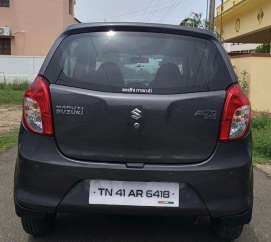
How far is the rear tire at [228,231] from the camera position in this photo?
13.8 ft

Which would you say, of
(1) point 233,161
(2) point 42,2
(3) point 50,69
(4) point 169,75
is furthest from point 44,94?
(2) point 42,2

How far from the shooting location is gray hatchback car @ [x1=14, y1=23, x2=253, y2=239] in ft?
12.0

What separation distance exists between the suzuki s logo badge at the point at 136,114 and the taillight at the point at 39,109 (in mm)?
548

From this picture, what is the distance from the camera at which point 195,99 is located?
369 centimetres

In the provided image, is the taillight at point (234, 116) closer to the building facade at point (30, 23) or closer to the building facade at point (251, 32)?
the building facade at point (251, 32)

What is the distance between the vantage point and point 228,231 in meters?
4.23

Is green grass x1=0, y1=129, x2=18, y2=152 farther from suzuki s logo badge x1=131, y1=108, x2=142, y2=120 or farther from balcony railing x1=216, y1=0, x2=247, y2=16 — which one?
balcony railing x1=216, y1=0, x2=247, y2=16

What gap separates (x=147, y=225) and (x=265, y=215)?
1.16 meters

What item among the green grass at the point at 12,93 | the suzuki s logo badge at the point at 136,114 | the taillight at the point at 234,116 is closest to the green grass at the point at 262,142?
the taillight at the point at 234,116

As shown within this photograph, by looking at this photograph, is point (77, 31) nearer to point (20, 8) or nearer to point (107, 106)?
point (107, 106)

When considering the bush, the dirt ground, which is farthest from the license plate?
the bush

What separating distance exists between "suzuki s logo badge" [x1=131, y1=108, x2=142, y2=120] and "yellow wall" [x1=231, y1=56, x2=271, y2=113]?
11593 mm

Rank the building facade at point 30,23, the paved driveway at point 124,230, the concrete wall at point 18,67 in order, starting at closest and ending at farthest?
the paved driveway at point 124,230
the concrete wall at point 18,67
the building facade at point 30,23

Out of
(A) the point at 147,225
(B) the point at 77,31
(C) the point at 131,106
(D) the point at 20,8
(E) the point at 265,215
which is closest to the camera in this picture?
(C) the point at 131,106
